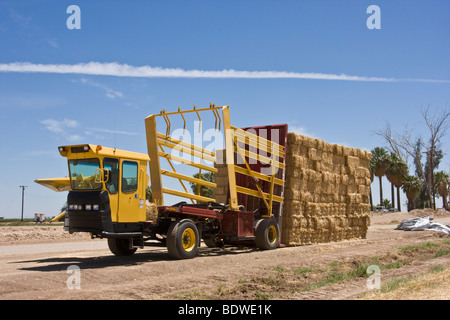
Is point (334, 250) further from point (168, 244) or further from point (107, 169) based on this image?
point (107, 169)

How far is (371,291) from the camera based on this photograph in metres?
8.41

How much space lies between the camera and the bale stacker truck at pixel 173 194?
11.7m

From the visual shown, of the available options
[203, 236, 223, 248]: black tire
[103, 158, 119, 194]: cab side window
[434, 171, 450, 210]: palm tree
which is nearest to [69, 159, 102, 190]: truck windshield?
[103, 158, 119, 194]: cab side window

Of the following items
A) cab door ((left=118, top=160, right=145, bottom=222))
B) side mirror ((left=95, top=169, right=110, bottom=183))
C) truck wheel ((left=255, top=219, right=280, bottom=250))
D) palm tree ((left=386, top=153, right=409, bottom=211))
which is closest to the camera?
side mirror ((left=95, top=169, right=110, bottom=183))

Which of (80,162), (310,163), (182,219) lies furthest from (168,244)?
(310,163)

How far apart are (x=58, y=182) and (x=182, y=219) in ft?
12.1

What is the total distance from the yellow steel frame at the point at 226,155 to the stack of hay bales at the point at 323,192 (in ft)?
2.64

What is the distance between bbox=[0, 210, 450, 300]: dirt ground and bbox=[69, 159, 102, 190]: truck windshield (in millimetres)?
1987

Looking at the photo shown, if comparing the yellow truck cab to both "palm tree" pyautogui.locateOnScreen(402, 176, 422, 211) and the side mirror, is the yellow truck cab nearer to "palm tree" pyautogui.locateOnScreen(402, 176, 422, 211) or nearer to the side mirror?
the side mirror

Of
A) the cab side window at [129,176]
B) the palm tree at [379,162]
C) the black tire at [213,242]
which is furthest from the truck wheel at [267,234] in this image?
the palm tree at [379,162]

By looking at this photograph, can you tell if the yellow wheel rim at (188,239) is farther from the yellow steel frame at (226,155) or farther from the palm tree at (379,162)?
the palm tree at (379,162)

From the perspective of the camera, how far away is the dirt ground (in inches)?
330

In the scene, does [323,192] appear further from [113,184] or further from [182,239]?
[113,184]

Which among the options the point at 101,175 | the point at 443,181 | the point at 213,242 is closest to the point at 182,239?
the point at 101,175
